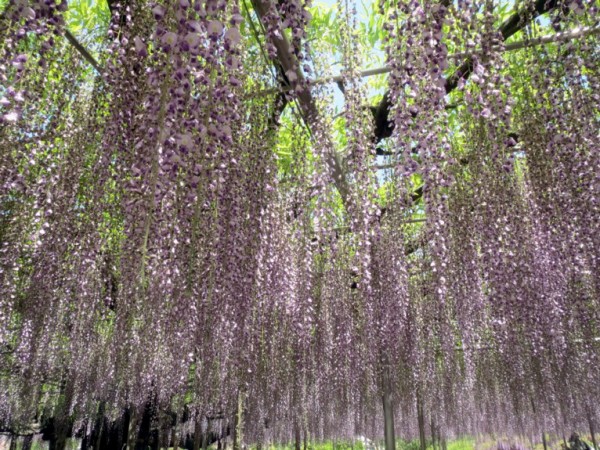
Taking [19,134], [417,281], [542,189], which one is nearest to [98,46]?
[19,134]

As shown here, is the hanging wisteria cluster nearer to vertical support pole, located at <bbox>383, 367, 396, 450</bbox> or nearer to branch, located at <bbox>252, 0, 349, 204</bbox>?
branch, located at <bbox>252, 0, 349, 204</bbox>

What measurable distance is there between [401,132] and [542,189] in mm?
1858

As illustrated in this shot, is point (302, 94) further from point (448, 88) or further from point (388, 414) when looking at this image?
point (388, 414)

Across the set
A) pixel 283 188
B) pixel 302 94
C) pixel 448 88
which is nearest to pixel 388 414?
pixel 283 188

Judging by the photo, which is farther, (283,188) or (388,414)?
(388,414)

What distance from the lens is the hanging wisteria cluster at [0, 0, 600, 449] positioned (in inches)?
83.0

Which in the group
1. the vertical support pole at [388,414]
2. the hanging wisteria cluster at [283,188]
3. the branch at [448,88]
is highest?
the branch at [448,88]

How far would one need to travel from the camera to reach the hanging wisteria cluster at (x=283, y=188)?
2107 mm

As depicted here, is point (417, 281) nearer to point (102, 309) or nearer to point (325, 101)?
point (325, 101)

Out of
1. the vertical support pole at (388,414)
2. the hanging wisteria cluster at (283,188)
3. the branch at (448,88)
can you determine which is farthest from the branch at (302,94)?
the vertical support pole at (388,414)

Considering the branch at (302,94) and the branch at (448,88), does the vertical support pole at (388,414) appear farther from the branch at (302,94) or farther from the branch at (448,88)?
the branch at (448,88)

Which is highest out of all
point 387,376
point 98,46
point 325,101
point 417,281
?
point 98,46

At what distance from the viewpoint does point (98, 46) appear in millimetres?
3980

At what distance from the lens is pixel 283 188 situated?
4.82 meters
